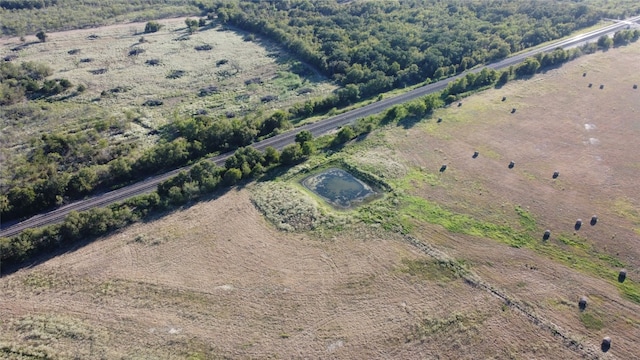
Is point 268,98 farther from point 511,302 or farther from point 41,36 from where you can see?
point 41,36

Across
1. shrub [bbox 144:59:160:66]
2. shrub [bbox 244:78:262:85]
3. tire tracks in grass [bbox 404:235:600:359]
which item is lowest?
tire tracks in grass [bbox 404:235:600:359]

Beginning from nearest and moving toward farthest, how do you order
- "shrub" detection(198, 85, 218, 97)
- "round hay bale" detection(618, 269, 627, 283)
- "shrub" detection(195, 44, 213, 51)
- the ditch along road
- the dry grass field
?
the dry grass field → "round hay bale" detection(618, 269, 627, 283) → the ditch along road → "shrub" detection(198, 85, 218, 97) → "shrub" detection(195, 44, 213, 51)

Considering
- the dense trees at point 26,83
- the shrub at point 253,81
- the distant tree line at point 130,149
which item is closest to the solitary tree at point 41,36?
the dense trees at point 26,83

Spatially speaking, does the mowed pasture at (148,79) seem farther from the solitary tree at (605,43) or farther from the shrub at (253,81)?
the solitary tree at (605,43)

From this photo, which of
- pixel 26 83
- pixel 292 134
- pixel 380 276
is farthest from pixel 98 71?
pixel 380 276

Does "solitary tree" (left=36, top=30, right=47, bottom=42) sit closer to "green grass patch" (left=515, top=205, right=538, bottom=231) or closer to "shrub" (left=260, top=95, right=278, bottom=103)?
"shrub" (left=260, top=95, right=278, bottom=103)

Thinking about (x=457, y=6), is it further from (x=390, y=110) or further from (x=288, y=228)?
(x=288, y=228)

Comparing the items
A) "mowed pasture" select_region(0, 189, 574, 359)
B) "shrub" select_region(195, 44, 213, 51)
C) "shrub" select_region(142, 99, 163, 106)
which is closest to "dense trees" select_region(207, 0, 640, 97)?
"shrub" select_region(195, 44, 213, 51)
